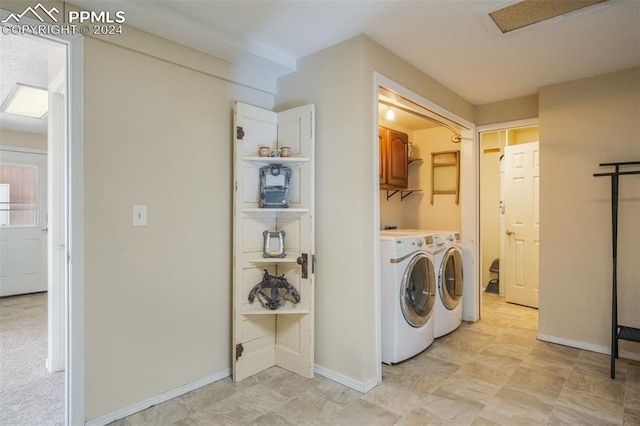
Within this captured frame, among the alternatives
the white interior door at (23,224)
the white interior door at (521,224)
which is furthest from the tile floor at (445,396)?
the white interior door at (23,224)

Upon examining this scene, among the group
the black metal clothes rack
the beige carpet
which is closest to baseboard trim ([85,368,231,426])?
the beige carpet

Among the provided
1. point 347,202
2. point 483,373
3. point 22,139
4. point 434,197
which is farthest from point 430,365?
point 22,139

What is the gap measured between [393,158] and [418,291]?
1.60 metres

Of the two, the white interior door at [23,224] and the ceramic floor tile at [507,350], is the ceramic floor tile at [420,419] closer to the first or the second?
the ceramic floor tile at [507,350]

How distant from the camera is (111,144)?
1953 millimetres

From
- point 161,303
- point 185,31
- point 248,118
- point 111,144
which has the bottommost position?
point 161,303

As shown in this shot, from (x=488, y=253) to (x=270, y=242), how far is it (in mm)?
3811

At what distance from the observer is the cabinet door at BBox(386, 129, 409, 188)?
3.84m

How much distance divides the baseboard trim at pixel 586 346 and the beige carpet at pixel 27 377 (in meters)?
3.71

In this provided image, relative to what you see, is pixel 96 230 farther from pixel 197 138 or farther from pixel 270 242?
pixel 270 242

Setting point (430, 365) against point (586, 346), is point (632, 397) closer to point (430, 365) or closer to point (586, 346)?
point (586, 346)

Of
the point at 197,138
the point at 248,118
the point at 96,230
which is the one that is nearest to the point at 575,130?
the point at 248,118

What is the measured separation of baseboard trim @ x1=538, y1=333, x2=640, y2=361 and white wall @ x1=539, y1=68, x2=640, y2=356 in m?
0.02

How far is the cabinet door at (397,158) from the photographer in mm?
3842
